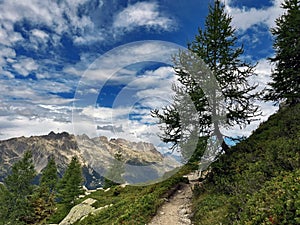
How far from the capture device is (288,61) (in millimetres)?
24391

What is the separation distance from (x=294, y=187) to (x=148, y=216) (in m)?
9.13

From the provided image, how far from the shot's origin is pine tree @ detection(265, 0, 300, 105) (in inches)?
899

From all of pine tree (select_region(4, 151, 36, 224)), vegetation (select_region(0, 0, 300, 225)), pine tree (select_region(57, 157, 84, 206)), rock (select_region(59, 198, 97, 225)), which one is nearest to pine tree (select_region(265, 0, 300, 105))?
vegetation (select_region(0, 0, 300, 225))

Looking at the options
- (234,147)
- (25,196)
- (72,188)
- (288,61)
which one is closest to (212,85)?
(234,147)

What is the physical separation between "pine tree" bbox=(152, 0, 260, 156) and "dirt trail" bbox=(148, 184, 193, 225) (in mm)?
4253

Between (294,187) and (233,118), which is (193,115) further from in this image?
(294,187)

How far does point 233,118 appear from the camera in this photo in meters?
18.2

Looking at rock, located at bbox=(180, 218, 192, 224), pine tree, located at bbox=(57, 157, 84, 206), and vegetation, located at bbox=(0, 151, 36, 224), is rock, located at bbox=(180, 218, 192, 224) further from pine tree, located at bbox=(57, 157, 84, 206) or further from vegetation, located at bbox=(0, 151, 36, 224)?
vegetation, located at bbox=(0, 151, 36, 224)

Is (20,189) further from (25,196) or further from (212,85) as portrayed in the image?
(212,85)

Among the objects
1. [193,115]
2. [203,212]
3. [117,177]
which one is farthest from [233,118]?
[117,177]

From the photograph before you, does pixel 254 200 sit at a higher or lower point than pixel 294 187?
lower

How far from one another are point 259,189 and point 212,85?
9898 millimetres

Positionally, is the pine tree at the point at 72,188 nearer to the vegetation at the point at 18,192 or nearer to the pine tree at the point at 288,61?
the vegetation at the point at 18,192

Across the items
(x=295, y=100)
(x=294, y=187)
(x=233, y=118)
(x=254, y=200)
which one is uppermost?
(x=295, y=100)
